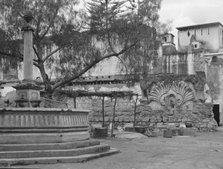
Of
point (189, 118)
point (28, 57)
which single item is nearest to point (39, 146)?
point (28, 57)

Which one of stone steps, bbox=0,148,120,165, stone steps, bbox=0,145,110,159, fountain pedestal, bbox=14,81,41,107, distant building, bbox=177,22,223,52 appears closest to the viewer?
stone steps, bbox=0,148,120,165

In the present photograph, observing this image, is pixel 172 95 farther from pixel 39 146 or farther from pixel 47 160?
pixel 47 160

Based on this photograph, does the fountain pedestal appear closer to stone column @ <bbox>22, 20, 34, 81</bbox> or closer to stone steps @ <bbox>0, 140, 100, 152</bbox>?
stone column @ <bbox>22, 20, 34, 81</bbox>

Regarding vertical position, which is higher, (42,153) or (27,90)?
(27,90)

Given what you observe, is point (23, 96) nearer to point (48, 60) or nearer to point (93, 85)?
point (48, 60)

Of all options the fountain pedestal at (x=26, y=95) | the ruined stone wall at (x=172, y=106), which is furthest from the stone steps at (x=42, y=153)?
the ruined stone wall at (x=172, y=106)

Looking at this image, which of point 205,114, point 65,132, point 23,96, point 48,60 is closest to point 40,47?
point 48,60

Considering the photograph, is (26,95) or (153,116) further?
(153,116)

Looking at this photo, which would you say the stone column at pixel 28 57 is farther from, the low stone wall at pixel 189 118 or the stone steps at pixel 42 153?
the low stone wall at pixel 189 118

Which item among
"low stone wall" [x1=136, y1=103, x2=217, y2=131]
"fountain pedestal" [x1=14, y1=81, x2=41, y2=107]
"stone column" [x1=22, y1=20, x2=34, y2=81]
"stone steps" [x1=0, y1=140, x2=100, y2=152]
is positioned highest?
"stone column" [x1=22, y1=20, x2=34, y2=81]

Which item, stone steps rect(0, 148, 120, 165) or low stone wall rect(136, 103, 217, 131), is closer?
stone steps rect(0, 148, 120, 165)

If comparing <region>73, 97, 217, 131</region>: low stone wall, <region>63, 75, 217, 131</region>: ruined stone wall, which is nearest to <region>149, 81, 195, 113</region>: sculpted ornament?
<region>63, 75, 217, 131</region>: ruined stone wall

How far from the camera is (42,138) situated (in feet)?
30.9

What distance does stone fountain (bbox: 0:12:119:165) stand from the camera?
882cm
